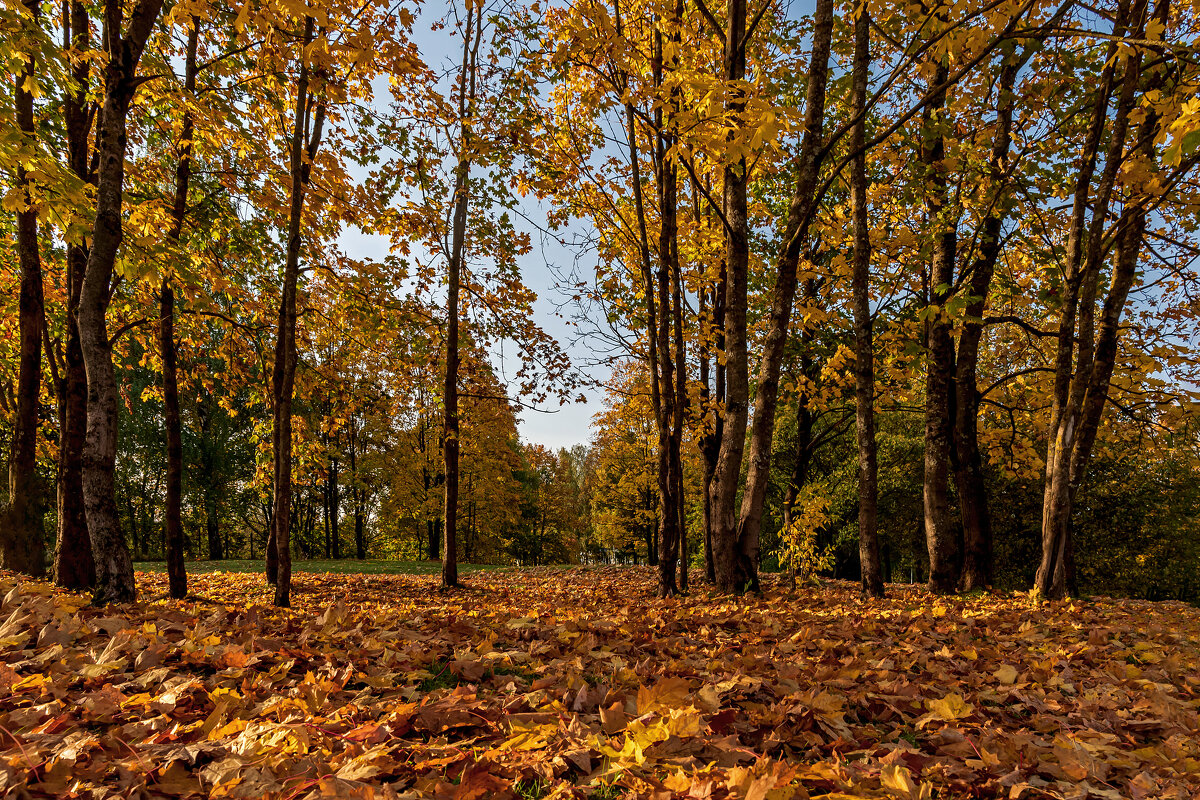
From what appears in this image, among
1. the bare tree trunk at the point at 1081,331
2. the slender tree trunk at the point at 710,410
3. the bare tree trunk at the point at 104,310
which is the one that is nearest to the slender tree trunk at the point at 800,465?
the slender tree trunk at the point at 710,410

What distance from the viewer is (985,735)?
2.05 meters

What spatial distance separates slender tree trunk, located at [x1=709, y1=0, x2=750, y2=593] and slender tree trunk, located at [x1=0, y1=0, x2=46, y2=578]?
832cm

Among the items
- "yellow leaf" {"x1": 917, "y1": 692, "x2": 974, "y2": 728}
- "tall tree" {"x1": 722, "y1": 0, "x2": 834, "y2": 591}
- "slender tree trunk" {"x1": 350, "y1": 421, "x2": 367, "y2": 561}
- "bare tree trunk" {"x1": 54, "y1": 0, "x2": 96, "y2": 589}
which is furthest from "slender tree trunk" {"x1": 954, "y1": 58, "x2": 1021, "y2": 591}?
"slender tree trunk" {"x1": 350, "y1": 421, "x2": 367, "y2": 561}

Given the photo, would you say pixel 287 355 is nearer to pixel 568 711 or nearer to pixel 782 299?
pixel 568 711

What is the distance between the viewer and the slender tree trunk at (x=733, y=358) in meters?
6.28

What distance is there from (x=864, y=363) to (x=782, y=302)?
1611 mm

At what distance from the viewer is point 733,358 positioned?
255 inches

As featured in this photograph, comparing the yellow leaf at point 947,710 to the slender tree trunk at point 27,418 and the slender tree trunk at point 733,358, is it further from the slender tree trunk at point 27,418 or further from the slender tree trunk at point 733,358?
the slender tree trunk at point 27,418

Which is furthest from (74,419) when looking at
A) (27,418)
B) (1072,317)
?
(1072,317)

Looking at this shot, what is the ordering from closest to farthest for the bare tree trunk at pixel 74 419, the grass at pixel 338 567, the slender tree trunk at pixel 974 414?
the bare tree trunk at pixel 74 419 → the slender tree trunk at pixel 974 414 → the grass at pixel 338 567

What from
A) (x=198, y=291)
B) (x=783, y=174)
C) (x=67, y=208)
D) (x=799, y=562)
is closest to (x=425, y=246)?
(x=198, y=291)

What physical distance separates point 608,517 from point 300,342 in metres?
20.1

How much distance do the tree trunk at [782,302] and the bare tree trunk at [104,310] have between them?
592 centimetres

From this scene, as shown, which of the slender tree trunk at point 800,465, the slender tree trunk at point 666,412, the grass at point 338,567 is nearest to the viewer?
the slender tree trunk at point 666,412
